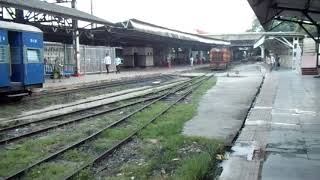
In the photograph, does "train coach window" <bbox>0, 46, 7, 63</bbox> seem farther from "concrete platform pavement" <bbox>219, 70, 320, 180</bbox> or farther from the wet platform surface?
"concrete platform pavement" <bbox>219, 70, 320, 180</bbox>

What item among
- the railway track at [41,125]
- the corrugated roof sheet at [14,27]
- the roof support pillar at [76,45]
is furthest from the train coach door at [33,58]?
the roof support pillar at [76,45]

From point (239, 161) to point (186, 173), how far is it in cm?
142

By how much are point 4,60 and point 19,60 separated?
122 cm

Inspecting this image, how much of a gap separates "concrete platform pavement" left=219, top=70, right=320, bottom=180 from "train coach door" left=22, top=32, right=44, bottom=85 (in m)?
8.69

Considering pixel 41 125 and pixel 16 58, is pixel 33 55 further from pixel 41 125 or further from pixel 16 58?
pixel 41 125

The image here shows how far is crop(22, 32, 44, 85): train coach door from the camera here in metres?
18.7

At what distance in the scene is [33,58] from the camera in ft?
63.6

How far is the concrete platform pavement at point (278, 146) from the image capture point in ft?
24.9

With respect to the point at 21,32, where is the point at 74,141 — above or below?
below

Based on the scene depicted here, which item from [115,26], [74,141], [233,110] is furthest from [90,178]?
[115,26]

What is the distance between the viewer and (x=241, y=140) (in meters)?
10.8

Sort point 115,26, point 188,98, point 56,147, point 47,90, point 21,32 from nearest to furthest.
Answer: point 56,147, point 21,32, point 188,98, point 47,90, point 115,26

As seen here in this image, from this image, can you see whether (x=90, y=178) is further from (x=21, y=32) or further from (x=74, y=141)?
(x=21, y=32)

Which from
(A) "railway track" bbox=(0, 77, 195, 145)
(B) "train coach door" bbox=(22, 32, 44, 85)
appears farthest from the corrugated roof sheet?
(A) "railway track" bbox=(0, 77, 195, 145)
